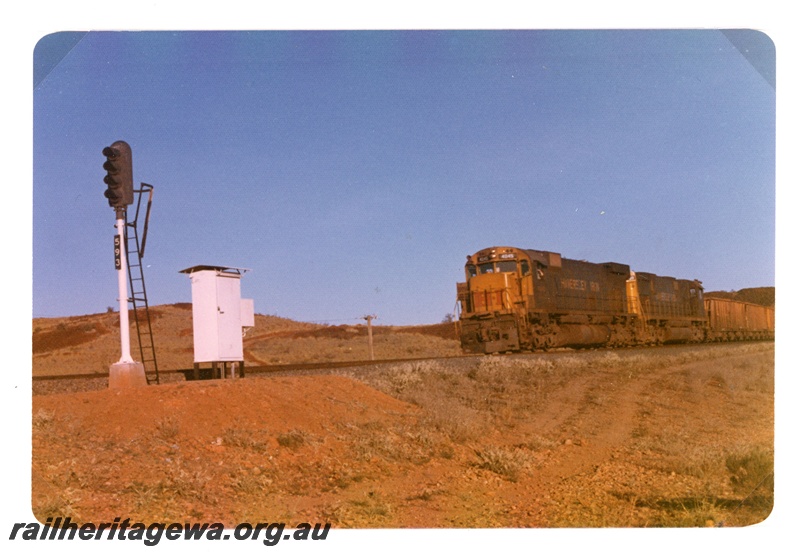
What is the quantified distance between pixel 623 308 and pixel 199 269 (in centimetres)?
2310

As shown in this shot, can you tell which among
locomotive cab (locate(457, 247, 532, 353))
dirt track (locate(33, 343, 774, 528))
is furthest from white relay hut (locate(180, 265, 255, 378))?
locomotive cab (locate(457, 247, 532, 353))

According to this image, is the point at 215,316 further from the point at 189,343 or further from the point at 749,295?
the point at 749,295

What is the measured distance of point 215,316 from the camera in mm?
13609

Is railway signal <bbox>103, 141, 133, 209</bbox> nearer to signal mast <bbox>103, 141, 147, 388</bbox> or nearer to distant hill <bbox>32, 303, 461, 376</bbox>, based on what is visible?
signal mast <bbox>103, 141, 147, 388</bbox>

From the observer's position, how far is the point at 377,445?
32.8 feet

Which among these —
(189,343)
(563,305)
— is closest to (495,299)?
(563,305)

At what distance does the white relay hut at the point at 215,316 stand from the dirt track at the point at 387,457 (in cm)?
165

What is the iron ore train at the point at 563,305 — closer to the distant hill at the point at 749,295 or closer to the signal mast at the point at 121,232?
the distant hill at the point at 749,295

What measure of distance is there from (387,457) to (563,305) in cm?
1930

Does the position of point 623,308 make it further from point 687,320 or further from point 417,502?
point 417,502

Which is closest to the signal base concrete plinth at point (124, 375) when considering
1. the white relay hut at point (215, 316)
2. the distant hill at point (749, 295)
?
the white relay hut at point (215, 316)

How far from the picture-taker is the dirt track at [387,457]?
772 cm

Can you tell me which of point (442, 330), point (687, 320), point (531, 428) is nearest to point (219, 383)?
point (531, 428)

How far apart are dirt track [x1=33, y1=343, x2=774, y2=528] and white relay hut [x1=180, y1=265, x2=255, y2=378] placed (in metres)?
1.65
